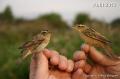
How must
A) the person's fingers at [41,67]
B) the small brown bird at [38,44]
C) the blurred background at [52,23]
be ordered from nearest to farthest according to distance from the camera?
the person's fingers at [41,67], the small brown bird at [38,44], the blurred background at [52,23]

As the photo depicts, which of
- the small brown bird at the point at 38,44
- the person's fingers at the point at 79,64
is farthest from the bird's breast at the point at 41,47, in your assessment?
the person's fingers at the point at 79,64

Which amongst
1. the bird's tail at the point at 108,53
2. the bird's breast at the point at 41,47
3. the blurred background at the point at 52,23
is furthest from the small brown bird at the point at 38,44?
the blurred background at the point at 52,23

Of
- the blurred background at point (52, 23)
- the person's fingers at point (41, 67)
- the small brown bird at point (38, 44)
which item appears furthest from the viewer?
the blurred background at point (52, 23)

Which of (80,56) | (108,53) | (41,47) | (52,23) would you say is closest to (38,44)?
(41,47)

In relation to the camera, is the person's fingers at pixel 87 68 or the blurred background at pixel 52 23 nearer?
the person's fingers at pixel 87 68

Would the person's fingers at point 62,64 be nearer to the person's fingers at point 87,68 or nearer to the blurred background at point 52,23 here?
the person's fingers at point 87,68

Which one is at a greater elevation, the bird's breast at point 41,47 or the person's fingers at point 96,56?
the bird's breast at point 41,47

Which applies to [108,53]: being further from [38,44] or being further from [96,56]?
[38,44]

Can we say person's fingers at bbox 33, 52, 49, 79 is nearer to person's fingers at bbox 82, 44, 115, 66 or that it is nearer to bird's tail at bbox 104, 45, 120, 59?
person's fingers at bbox 82, 44, 115, 66
